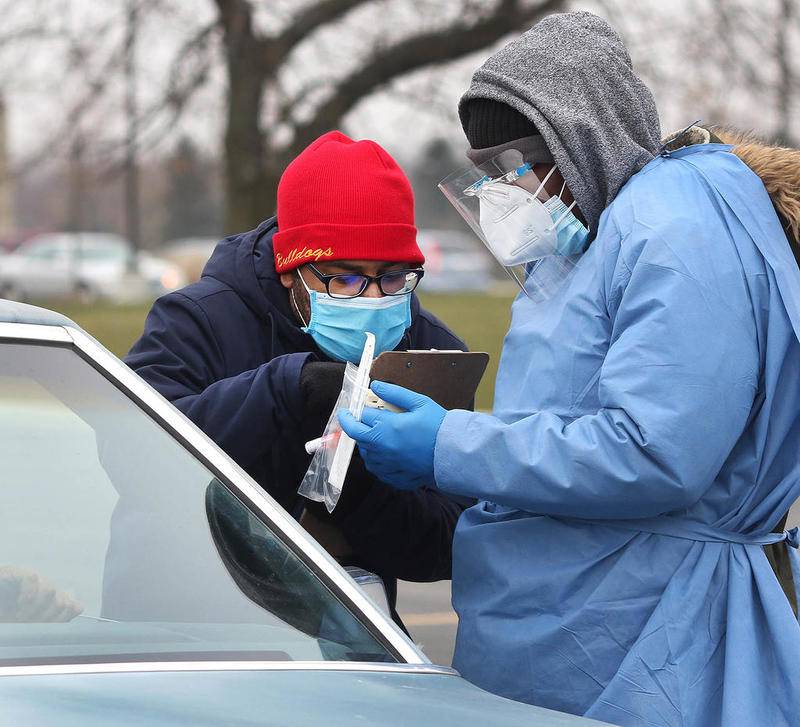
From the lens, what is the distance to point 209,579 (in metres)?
1.88

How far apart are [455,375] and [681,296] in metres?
0.59

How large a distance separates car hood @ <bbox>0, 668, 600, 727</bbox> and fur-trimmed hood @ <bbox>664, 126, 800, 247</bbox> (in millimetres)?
897

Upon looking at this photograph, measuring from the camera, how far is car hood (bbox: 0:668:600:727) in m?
1.52

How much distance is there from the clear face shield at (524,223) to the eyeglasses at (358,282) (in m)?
0.31

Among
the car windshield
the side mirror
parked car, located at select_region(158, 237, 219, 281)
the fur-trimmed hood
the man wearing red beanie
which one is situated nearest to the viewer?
the car windshield

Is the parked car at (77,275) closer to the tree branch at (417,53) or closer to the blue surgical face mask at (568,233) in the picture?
the tree branch at (417,53)

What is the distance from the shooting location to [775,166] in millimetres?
2229

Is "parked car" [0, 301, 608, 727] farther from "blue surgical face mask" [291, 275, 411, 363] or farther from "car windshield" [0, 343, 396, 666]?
"blue surgical face mask" [291, 275, 411, 363]

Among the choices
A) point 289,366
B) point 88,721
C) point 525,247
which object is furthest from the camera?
Result: point 289,366

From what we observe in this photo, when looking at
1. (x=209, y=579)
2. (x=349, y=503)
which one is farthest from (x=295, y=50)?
(x=209, y=579)

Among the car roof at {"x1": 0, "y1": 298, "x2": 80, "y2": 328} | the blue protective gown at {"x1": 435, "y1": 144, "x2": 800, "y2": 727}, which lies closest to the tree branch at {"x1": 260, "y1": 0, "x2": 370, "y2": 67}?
the blue protective gown at {"x1": 435, "y1": 144, "x2": 800, "y2": 727}

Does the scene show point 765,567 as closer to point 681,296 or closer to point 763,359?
point 763,359

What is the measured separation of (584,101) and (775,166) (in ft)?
1.10

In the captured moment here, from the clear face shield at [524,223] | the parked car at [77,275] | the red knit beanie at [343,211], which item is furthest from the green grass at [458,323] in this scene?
the parked car at [77,275]
